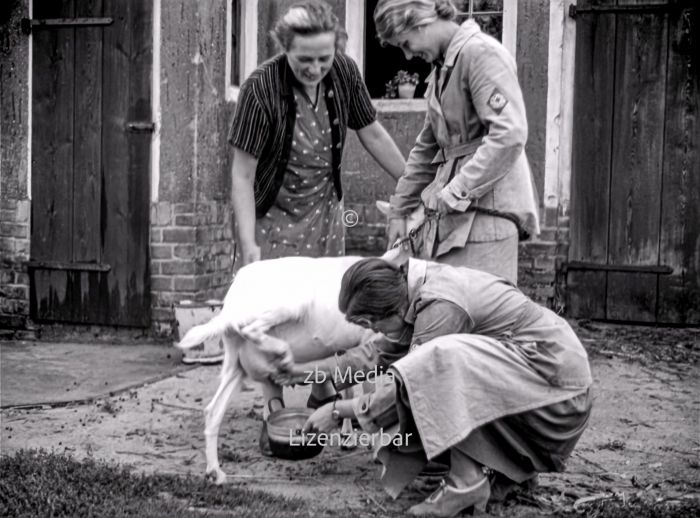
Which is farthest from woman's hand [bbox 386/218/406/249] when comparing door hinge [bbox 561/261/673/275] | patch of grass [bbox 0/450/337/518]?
door hinge [bbox 561/261/673/275]

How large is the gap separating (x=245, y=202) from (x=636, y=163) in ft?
13.6

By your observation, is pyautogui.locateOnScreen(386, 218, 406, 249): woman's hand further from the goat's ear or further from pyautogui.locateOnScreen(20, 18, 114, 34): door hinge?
pyautogui.locateOnScreen(20, 18, 114, 34): door hinge

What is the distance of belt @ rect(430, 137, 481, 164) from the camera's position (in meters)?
4.14

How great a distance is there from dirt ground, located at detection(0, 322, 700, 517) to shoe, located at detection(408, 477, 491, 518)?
0.09m

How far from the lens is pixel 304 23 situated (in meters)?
4.43

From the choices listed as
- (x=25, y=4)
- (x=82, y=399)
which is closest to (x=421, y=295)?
(x=82, y=399)

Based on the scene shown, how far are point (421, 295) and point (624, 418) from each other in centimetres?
210

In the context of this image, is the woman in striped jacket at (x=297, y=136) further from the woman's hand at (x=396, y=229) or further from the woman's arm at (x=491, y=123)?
the woman's arm at (x=491, y=123)

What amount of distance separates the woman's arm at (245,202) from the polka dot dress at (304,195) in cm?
19

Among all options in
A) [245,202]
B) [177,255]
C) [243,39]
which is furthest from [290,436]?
[243,39]

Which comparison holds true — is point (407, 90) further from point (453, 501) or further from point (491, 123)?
point (453, 501)

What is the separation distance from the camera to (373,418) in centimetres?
371

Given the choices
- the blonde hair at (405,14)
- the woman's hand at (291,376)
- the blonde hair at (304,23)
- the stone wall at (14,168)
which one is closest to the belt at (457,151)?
the blonde hair at (405,14)

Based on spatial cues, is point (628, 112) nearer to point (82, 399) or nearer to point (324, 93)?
point (324, 93)
